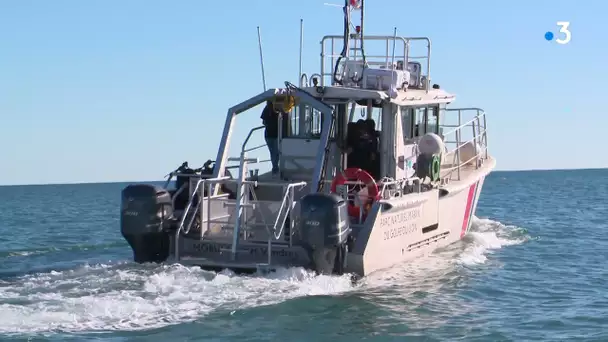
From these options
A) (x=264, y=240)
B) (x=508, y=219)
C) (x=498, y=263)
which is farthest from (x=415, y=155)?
(x=508, y=219)

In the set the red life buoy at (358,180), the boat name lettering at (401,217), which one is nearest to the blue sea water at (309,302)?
the boat name lettering at (401,217)

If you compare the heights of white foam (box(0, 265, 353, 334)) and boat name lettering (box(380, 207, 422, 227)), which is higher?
boat name lettering (box(380, 207, 422, 227))

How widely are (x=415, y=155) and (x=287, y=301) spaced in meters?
5.25

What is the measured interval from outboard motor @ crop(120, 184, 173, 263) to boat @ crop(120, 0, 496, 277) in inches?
0.6

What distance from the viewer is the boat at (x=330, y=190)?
11984mm

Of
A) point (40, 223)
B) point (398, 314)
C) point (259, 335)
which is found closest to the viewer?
point (259, 335)

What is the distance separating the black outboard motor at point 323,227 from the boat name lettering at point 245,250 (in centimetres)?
43

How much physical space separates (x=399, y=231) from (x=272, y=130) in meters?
2.68

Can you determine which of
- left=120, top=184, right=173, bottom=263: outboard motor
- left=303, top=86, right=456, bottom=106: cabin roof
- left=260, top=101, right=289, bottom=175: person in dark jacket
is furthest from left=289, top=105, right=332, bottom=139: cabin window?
left=120, top=184, right=173, bottom=263: outboard motor

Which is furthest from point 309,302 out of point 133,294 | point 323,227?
point 133,294

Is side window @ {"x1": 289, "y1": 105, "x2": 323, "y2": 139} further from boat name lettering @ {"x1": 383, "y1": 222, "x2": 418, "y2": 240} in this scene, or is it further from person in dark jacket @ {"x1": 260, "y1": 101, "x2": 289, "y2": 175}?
boat name lettering @ {"x1": 383, "y1": 222, "x2": 418, "y2": 240}

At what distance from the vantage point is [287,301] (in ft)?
34.8

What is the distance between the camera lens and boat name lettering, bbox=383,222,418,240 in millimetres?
12597

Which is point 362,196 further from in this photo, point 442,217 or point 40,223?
point 40,223
